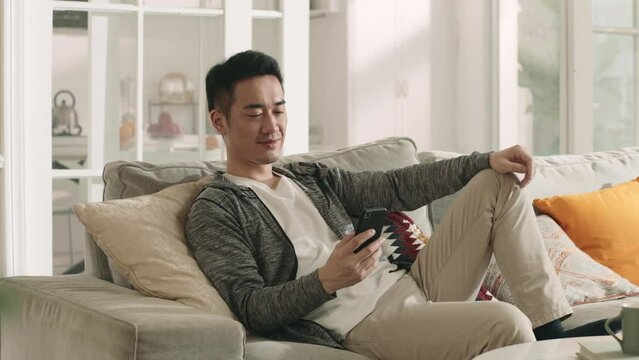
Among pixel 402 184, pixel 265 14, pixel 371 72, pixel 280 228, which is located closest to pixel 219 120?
pixel 280 228

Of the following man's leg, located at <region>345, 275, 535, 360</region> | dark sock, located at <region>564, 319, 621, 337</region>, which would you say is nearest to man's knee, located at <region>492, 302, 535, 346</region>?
man's leg, located at <region>345, 275, 535, 360</region>

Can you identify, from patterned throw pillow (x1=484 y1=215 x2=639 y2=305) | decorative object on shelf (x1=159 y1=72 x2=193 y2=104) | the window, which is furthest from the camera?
the window

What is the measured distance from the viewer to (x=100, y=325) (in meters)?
2.02

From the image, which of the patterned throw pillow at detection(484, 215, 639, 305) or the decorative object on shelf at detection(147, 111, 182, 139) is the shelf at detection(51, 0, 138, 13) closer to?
the decorative object on shelf at detection(147, 111, 182, 139)

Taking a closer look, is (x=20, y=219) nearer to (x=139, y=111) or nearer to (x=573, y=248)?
(x=139, y=111)

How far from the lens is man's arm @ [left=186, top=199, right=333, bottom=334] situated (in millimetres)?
2244

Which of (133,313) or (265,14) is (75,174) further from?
(133,313)

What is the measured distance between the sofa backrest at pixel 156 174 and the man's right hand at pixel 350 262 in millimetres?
544

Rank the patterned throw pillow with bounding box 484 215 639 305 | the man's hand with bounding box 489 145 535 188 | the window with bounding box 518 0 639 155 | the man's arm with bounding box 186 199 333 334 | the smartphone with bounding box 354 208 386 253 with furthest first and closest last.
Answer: the window with bounding box 518 0 639 155 < the patterned throw pillow with bounding box 484 215 639 305 < the man's hand with bounding box 489 145 535 188 < the man's arm with bounding box 186 199 333 334 < the smartphone with bounding box 354 208 386 253

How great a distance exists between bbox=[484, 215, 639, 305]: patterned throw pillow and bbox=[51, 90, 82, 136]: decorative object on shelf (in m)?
1.37

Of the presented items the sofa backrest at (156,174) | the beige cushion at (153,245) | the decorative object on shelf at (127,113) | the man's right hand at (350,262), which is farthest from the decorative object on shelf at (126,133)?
the man's right hand at (350,262)

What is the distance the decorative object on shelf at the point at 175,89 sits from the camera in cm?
353

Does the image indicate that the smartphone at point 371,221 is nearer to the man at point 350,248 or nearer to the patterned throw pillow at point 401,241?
the man at point 350,248

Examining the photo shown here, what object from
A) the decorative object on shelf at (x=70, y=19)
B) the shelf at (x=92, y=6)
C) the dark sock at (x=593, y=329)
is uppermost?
the shelf at (x=92, y=6)
